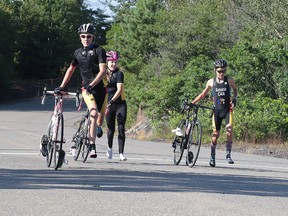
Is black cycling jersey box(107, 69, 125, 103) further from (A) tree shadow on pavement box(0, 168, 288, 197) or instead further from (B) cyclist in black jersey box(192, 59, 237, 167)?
(A) tree shadow on pavement box(0, 168, 288, 197)

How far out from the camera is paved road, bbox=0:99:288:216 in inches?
340

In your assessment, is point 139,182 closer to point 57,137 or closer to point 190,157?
point 57,137

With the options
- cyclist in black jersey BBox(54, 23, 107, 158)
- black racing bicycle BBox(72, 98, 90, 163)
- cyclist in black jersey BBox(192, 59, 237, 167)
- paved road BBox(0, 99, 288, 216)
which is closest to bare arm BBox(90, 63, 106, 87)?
cyclist in black jersey BBox(54, 23, 107, 158)

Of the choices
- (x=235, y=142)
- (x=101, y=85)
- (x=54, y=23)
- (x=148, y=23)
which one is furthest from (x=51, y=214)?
(x=54, y=23)

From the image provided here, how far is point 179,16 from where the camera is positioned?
39.1 metres

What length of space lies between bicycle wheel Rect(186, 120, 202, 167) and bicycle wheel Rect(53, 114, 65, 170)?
2653mm

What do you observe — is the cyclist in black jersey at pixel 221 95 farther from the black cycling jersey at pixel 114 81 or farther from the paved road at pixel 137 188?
the black cycling jersey at pixel 114 81

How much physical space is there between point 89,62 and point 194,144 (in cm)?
256

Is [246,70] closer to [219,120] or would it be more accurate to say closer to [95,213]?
[219,120]

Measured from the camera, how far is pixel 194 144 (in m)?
13.9

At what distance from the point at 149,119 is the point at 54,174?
16.3 m

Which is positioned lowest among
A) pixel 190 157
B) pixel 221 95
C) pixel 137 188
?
pixel 137 188

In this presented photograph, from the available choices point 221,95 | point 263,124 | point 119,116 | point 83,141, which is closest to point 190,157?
point 221,95

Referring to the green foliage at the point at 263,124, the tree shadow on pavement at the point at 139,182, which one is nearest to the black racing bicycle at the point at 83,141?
the tree shadow on pavement at the point at 139,182
